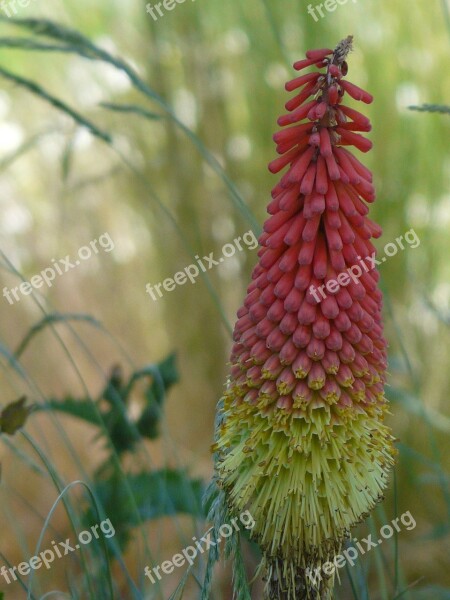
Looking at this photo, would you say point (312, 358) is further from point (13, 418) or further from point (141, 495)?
point (141, 495)

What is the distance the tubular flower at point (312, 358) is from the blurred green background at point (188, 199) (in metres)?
1.24

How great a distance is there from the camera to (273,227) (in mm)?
1000

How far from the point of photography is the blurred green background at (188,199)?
2309mm

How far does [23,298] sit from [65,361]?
10.8 inches

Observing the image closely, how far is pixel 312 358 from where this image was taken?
987 millimetres

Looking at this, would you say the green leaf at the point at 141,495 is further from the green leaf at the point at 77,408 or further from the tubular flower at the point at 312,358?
the tubular flower at the point at 312,358

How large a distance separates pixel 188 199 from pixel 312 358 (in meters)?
1.69

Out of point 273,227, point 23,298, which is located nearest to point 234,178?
point 23,298

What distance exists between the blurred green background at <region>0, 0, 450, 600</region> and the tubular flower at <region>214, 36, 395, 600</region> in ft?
4.06

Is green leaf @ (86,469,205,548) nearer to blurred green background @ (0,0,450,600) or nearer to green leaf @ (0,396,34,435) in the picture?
blurred green background @ (0,0,450,600)

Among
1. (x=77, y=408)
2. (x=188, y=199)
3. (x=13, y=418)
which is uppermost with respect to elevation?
(x=188, y=199)

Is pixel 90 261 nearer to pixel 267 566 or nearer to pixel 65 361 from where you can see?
pixel 65 361

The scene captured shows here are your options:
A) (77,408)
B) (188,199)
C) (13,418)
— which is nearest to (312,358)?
(13,418)

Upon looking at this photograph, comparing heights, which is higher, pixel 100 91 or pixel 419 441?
pixel 100 91
